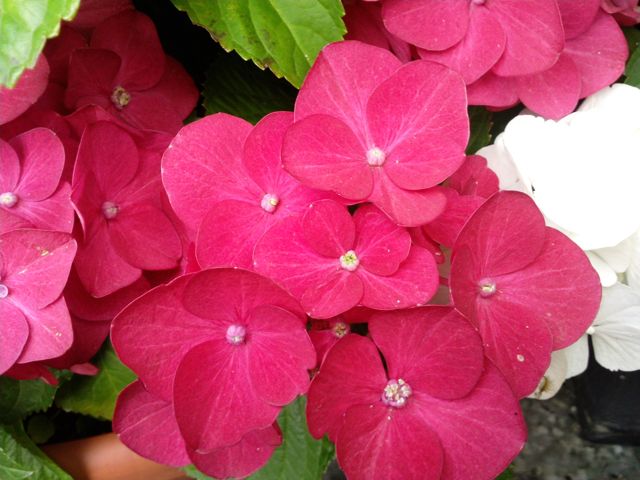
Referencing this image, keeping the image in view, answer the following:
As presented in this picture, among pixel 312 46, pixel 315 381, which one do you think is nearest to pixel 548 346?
pixel 315 381

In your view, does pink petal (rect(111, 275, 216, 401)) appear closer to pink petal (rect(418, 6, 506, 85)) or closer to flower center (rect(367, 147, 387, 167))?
flower center (rect(367, 147, 387, 167))

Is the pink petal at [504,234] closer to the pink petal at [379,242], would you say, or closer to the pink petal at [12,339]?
the pink petal at [379,242]

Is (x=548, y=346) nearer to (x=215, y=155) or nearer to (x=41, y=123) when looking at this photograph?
(x=215, y=155)

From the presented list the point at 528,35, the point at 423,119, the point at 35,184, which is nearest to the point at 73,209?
the point at 35,184

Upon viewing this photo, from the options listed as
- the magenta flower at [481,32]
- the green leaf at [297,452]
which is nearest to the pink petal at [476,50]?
the magenta flower at [481,32]

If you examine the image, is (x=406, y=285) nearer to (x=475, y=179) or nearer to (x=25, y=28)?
(x=475, y=179)

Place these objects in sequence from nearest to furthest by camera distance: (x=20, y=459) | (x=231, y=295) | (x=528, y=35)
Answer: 1. (x=231, y=295)
2. (x=528, y=35)
3. (x=20, y=459)
